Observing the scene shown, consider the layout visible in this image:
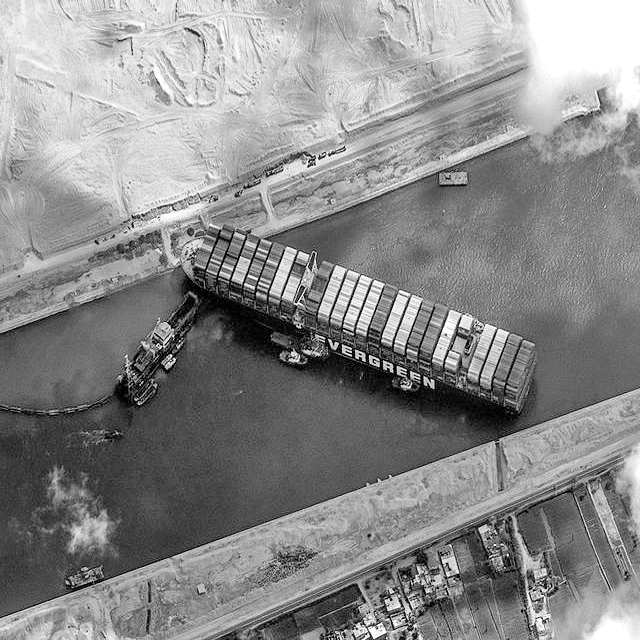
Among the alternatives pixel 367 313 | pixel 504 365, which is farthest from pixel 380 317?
pixel 504 365

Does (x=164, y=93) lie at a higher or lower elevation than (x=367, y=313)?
higher

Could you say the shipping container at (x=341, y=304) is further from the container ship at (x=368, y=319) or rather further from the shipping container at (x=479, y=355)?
the shipping container at (x=479, y=355)

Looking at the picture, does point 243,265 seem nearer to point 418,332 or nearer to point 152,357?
point 152,357

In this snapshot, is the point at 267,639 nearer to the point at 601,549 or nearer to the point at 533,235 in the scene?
the point at 601,549

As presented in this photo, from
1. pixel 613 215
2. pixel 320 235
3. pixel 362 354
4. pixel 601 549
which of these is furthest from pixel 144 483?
pixel 613 215

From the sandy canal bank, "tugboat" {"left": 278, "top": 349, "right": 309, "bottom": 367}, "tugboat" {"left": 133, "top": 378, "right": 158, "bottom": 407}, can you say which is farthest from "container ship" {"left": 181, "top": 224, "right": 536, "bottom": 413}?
"tugboat" {"left": 133, "top": 378, "right": 158, "bottom": 407}

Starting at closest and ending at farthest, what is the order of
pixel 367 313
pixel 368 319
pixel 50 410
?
pixel 368 319 → pixel 367 313 → pixel 50 410

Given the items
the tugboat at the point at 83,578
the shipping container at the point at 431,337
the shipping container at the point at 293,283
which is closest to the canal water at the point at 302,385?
the tugboat at the point at 83,578
